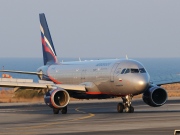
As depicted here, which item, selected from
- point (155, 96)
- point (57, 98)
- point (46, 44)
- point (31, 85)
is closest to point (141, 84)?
point (155, 96)

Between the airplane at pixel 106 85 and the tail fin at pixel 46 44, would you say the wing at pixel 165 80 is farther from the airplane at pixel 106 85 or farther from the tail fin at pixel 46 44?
the tail fin at pixel 46 44

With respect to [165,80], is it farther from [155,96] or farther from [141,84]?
[141,84]

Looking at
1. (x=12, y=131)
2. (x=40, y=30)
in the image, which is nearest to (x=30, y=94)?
(x=40, y=30)

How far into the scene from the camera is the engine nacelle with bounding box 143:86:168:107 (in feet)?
153

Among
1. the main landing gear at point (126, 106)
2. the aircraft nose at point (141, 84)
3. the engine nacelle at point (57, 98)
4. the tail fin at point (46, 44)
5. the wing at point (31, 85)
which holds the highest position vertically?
the tail fin at point (46, 44)

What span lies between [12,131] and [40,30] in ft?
104

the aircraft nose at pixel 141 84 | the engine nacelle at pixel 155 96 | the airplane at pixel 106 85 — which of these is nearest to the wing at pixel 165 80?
the airplane at pixel 106 85

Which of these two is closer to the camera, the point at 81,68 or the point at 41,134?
the point at 41,134

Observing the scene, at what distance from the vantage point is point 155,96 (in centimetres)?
4719

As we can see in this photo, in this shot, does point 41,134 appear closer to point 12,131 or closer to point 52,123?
point 12,131

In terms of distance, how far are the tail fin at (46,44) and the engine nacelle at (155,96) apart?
47.9ft

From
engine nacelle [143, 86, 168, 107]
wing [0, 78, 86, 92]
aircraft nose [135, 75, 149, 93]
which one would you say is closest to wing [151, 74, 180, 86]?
engine nacelle [143, 86, 168, 107]

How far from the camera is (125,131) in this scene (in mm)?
29719

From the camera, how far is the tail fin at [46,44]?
198 feet
